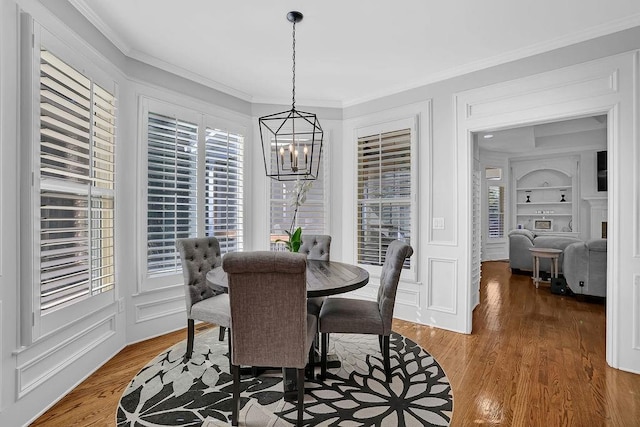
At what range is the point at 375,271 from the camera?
14.0ft

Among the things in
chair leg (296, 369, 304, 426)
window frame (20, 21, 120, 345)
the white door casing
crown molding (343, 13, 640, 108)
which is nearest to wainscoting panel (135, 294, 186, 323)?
window frame (20, 21, 120, 345)

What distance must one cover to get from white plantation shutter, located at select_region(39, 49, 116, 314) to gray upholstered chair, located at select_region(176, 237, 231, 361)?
63 centimetres

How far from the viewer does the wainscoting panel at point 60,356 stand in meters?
1.95

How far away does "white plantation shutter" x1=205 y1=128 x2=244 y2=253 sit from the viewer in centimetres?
389

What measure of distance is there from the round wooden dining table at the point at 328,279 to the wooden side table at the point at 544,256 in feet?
14.8

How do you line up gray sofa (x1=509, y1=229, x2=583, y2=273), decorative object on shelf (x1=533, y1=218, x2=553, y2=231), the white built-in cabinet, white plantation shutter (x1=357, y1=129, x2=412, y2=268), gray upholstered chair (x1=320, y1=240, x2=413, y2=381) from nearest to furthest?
gray upholstered chair (x1=320, y1=240, x2=413, y2=381), white plantation shutter (x1=357, y1=129, x2=412, y2=268), gray sofa (x1=509, y1=229, x2=583, y2=273), the white built-in cabinet, decorative object on shelf (x1=533, y1=218, x2=553, y2=231)

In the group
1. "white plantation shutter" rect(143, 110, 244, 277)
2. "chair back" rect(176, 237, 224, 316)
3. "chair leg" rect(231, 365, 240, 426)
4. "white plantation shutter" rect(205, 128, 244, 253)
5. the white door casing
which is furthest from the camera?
"white plantation shutter" rect(205, 128, 244, 253)

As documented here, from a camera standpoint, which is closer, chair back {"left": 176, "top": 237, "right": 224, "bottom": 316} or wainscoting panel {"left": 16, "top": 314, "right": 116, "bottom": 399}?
wainscoting panel {"left": 16, "top": 314, "right": 116, "bottom": 399}

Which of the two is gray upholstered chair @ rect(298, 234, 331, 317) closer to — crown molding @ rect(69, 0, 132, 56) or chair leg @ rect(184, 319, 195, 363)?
chair leg @ rect(184, 319, 195, 363)

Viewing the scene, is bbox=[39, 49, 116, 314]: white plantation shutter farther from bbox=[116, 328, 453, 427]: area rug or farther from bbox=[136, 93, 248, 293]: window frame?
bbox=[116, 328, 453, 427]: area rug

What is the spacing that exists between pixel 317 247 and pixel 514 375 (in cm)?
201

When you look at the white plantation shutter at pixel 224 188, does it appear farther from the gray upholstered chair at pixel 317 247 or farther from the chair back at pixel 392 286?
the chair back at pixel 392 286

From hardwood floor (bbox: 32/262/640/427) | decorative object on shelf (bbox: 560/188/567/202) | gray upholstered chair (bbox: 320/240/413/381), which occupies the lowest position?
hardwood floor (bbox: 32/262/640/427)

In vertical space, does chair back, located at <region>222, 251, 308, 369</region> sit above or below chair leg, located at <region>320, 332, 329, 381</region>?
above
